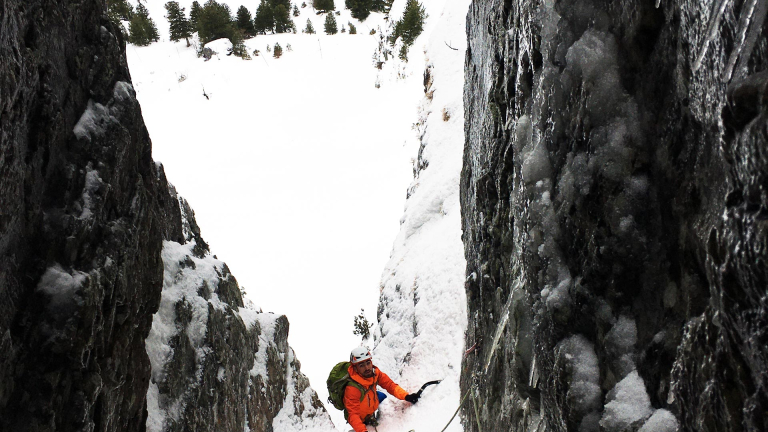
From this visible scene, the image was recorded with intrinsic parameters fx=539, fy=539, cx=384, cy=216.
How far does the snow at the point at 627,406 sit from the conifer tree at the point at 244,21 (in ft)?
133

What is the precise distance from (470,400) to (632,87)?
451 centimetres

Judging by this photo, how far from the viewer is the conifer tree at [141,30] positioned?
3469 cm

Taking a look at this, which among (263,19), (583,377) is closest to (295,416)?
(583,377)

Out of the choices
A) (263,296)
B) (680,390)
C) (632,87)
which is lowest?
(263,296)

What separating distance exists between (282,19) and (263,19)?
137cm

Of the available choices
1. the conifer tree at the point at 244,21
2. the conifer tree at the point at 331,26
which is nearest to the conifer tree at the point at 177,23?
the conifer tree at the point at 244,21

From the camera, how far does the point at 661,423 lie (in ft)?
6.87

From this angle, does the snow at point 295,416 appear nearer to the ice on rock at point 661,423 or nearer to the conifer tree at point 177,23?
the ice on rock at point 661,423

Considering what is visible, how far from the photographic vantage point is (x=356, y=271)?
17.4 m

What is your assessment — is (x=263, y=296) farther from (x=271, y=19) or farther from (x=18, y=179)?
(x=271, y=19)

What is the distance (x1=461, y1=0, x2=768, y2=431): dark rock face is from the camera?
1.58 m

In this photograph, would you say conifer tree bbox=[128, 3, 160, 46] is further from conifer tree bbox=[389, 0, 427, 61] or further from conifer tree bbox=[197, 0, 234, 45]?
conifer tree bbox=[389, 0, 427, 61]

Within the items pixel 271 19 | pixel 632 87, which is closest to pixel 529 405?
pixel 632 87

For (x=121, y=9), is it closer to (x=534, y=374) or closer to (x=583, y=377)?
(x=534, y=374)
